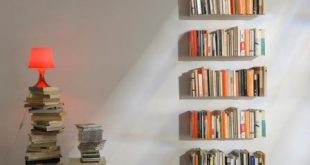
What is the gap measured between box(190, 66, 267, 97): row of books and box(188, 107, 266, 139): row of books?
0.61ft

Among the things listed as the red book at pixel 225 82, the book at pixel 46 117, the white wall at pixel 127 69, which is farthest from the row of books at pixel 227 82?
the book at pixel 46 117

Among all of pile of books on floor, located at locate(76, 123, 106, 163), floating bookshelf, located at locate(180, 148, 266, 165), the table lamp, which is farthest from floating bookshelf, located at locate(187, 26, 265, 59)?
the table lamp

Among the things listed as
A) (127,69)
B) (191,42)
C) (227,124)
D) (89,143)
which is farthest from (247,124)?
(89,143)

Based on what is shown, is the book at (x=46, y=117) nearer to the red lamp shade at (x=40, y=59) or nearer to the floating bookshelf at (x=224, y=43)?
the red lamp shade at (x=40, y=59)

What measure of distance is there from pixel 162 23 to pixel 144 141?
121 centimetres

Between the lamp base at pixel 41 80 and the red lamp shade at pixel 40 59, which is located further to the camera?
the lamp base at pixel 41 80

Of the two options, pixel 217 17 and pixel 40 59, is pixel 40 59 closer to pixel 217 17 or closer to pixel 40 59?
pixel 40 59

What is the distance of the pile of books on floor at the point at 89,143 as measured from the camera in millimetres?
3158

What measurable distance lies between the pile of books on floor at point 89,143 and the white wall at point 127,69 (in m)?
0.41

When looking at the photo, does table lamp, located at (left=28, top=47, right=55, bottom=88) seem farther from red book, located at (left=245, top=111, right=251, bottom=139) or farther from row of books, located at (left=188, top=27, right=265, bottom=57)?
red book, located at (left=245, top=111, right=251, bottom=139)

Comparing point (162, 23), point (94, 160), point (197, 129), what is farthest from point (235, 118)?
point (94, 160)

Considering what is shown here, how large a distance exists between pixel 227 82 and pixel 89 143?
1440 mm

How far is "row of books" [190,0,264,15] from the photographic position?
3.46 meters

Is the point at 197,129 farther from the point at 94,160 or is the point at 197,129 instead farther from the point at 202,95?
the point at 94,160
